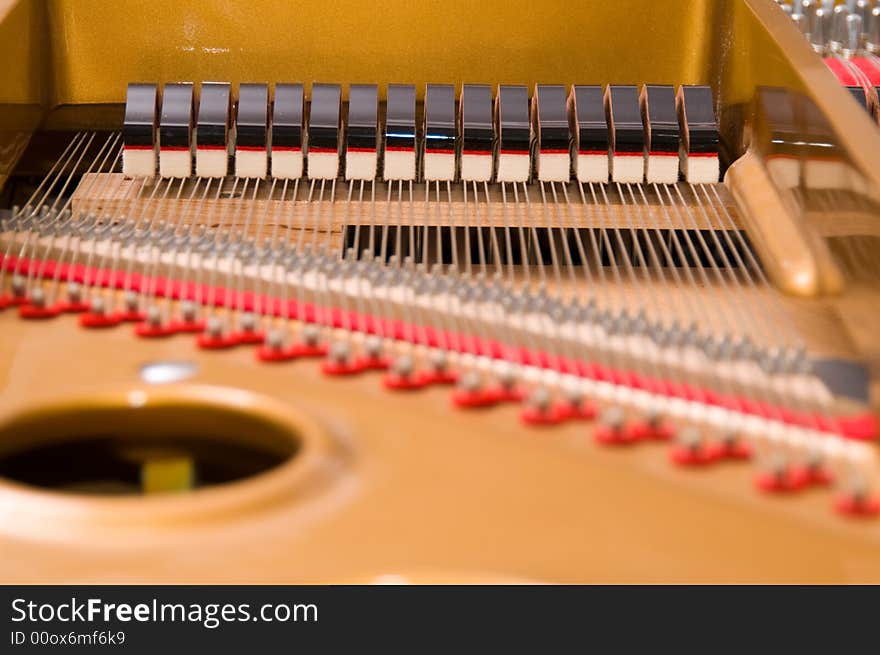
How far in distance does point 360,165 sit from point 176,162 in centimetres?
35

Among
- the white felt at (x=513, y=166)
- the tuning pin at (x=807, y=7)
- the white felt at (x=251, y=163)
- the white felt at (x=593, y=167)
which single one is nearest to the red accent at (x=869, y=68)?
the tuning pin at (x=807, y=7)

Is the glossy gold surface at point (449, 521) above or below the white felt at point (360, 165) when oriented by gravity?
below

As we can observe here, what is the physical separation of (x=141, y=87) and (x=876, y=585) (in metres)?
1.73

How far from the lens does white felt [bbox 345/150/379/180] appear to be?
2271mm

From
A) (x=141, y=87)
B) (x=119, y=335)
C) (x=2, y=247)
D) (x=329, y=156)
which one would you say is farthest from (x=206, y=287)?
(x=141, y=87)

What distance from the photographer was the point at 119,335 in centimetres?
159

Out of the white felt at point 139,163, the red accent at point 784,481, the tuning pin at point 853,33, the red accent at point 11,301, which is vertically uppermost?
the tuning pin at point 853,33

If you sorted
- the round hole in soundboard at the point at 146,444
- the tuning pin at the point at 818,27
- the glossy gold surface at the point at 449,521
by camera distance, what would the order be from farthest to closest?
the tuning pin at the point at 818,27, the round hole in soundboard at the point at 146,444, the glossy gold surface at the point at 449,521

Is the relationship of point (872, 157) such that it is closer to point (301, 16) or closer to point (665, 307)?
point (665, 307)

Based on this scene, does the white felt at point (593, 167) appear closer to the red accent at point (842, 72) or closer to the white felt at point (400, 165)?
the white felt at point (400, 165)

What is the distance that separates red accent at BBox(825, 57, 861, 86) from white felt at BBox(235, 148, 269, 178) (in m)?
A: 1.18

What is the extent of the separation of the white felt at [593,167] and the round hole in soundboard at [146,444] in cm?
108

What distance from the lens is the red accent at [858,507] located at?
3.92ft

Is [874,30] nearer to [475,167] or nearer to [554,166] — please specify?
[554,166]
